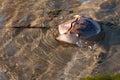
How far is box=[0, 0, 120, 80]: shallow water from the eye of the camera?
14.6ft

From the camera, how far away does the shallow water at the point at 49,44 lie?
4.45 metres

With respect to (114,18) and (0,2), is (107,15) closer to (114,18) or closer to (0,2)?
(114,18)

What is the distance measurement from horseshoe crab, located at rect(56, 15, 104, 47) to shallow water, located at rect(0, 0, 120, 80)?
10 cm

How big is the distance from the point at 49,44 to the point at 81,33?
0.54 metres

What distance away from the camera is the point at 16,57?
4758 millimetres

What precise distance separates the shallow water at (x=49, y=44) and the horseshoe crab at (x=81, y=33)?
0.10m

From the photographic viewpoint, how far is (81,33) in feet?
15.9

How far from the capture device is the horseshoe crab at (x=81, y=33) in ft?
15.8

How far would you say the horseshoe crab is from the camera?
483 cm

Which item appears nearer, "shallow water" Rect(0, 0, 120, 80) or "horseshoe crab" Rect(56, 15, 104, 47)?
"shallow water" Rect(0, 0, 120, 80)

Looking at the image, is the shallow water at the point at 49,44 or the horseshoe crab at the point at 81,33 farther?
the horseshoe crab at the point at 81,33

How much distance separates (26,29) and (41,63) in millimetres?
942

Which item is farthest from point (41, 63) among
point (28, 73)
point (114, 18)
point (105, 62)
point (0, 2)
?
point (0, 2)

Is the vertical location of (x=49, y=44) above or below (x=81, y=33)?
below
